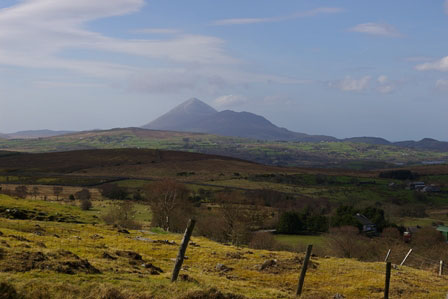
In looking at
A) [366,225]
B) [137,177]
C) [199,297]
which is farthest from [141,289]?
[137,177]

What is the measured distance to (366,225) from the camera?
3893 inches

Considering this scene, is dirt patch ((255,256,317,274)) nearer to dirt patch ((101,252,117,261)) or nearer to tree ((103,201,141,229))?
dirt patch ((101,252,117,261))

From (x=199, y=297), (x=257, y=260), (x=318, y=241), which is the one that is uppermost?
(x=199, y=297)

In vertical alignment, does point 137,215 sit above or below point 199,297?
below

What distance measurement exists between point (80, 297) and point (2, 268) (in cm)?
436

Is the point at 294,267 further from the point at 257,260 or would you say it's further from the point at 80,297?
the point at 80,297

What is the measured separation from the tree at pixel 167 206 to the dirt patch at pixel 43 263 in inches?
2014

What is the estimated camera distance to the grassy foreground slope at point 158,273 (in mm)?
15297

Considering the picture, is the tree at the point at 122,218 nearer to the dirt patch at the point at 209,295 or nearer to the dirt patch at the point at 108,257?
the dirt patch at the point at 108,257

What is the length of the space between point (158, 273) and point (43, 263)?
6100mm

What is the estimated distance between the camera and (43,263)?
1750 centimetres

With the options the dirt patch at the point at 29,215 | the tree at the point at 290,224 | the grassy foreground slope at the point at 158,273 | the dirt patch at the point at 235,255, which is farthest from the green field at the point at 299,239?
the dirt patch at the point at 235,255

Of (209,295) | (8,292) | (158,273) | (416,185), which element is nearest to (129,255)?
(158,273)

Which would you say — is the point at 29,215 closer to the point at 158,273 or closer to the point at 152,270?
the point at 152,270
